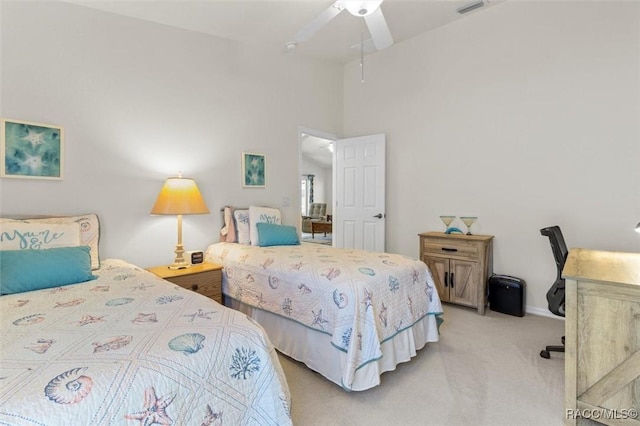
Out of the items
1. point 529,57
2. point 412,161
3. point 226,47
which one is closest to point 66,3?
point 226,47

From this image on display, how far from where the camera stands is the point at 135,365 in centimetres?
100

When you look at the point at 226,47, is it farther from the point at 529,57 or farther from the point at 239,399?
the point at 239,399

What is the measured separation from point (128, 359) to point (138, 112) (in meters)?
2.58

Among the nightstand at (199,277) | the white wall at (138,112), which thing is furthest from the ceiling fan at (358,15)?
the nightstand at (199,277)

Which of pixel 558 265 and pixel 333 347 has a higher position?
pixel 558 265

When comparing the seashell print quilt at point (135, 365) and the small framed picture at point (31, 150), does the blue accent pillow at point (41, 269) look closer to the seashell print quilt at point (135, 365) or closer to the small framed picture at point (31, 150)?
the seashell print quilt at point (135, 365)

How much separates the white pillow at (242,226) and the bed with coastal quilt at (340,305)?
0.47 meters

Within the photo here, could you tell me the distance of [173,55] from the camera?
3.14 metres

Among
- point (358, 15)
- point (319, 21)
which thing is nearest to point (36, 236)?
Result: point (319, 21)

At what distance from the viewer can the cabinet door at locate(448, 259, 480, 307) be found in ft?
10.9

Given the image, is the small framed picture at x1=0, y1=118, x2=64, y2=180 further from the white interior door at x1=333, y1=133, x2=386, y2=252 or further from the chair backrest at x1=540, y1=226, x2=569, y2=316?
the chair backrest at x1=540, y1=226, x2=569, y2=316

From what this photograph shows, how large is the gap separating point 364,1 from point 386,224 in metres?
2.88

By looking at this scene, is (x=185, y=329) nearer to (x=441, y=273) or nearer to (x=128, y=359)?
(x=128, y=359)

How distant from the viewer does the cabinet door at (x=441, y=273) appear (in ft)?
11.6
